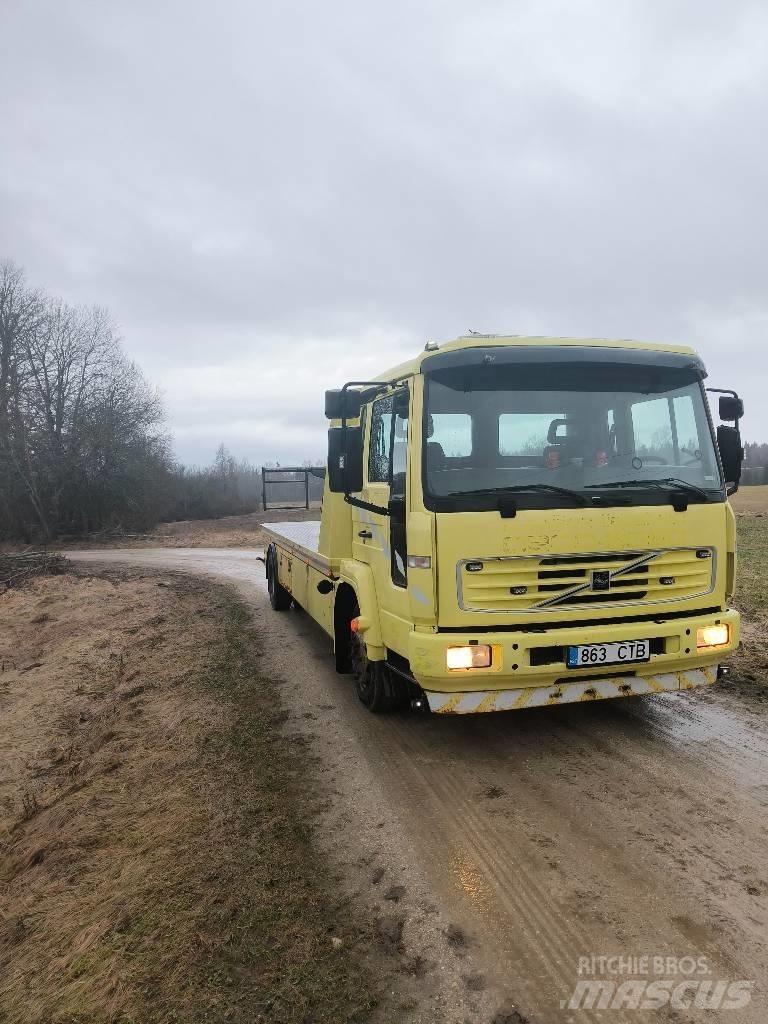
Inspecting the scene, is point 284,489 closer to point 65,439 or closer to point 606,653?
point 65,439

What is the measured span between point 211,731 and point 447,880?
2.63m

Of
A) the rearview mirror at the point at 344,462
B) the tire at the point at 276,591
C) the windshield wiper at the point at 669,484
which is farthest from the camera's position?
the tire at the point at 276,591

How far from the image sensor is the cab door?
4.39 metres

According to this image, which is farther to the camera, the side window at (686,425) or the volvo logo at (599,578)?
the side window at (686,425)

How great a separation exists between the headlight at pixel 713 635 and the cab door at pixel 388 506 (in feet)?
6.37

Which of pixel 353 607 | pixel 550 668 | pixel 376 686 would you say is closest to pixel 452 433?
pixel 550 668

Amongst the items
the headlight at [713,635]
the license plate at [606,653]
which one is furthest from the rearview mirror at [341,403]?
the headlight at [713,635]

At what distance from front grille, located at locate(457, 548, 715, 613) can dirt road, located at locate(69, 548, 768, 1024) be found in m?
1.10

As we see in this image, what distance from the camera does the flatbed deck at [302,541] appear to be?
6324 millimetres

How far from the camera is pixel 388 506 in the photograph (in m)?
4.62

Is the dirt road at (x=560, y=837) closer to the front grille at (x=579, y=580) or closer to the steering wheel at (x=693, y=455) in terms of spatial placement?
the front grille at (x=579, y=580)

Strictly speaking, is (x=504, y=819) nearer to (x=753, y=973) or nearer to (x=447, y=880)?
(x=447, y=880)

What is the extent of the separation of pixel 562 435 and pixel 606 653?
4.78 ft

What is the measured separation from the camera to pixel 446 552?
3969 mm
